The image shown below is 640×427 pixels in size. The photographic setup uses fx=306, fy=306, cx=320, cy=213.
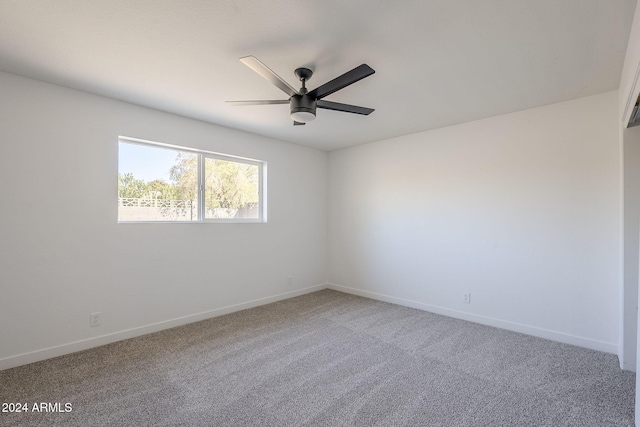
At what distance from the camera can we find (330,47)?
2096mm

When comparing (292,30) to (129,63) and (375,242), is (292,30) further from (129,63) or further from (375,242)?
(375,242)

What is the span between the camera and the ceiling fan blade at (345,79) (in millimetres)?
1892

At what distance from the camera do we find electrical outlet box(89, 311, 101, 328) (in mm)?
2875

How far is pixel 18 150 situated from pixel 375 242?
408cm

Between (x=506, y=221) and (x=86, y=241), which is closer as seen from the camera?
(x=86, y=241)

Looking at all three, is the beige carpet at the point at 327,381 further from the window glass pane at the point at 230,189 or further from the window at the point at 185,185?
the window glass pane at the point at 230,189

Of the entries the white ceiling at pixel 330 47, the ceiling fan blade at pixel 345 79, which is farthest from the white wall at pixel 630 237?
the ceiling fan blade at pixel 345 79

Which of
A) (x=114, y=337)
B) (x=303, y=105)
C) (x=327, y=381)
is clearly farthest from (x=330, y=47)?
(x=114, y=337)

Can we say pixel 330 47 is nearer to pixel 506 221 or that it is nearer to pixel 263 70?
pixel 263 70

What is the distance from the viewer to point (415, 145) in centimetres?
421

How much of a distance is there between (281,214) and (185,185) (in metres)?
1.44

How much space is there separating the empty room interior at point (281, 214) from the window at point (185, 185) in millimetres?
29

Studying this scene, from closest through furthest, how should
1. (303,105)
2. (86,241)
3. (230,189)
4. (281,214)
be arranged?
(303,105), (86,241), (230,189), (281,214)

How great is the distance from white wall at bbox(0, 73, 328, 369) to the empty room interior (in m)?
0.02
